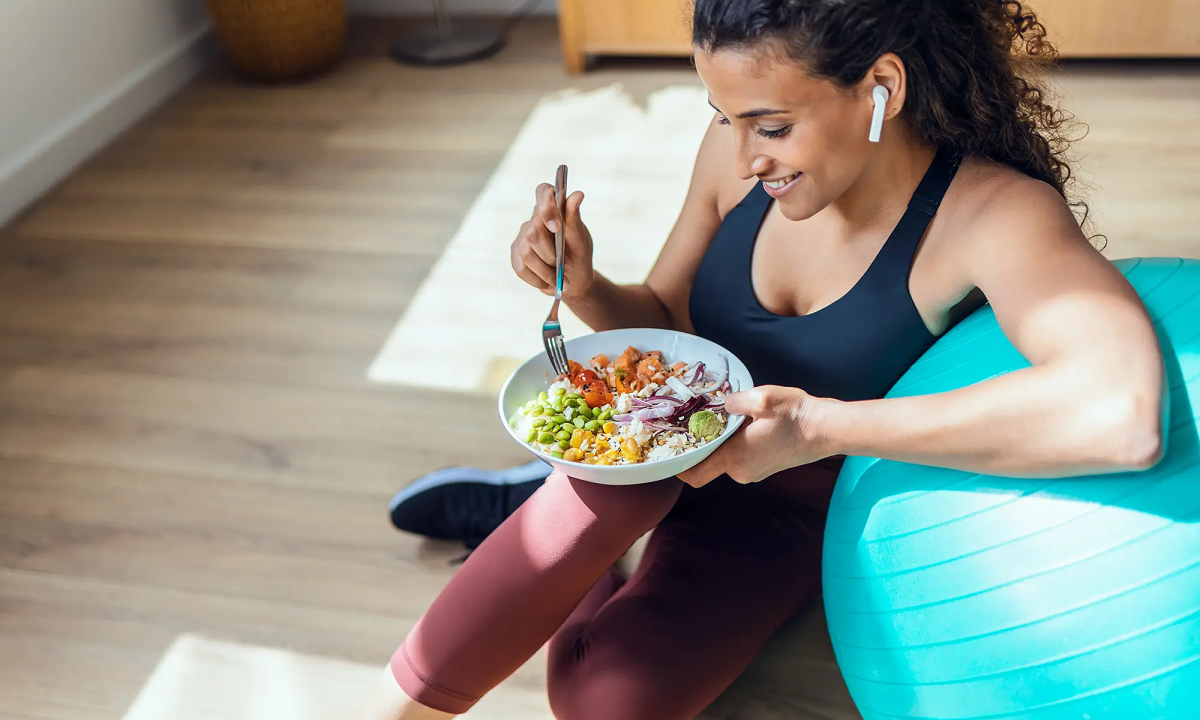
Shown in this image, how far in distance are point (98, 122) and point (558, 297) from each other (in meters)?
2.42

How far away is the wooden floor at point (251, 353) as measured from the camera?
67.9 inches

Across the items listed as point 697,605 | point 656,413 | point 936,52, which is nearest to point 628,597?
point 697,605

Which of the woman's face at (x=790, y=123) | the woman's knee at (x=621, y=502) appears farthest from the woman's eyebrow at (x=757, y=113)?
the woman's knee at (x=621, y=502)

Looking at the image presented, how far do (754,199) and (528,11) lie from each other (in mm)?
2806

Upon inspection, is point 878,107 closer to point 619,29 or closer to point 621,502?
point 621,502

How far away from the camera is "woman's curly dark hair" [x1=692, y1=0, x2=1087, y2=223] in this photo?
1062mm

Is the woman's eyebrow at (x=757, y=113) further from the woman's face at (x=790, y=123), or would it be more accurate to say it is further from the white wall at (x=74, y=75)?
the white wall at (x=74, y=75)

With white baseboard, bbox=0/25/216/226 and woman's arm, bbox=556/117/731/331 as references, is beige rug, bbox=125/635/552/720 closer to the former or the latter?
woman's arm, bbox=556/117/731/331

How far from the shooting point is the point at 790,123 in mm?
1130

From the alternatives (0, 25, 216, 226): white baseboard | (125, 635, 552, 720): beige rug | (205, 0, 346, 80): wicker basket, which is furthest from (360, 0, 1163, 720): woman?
(205, 0, 346, 80): wicker basket

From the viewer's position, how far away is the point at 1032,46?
1285mm

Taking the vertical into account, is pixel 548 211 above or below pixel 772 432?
above

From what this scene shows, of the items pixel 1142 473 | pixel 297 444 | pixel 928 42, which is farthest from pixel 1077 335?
pixel 297 444

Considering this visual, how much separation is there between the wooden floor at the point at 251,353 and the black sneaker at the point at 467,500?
63 mm
